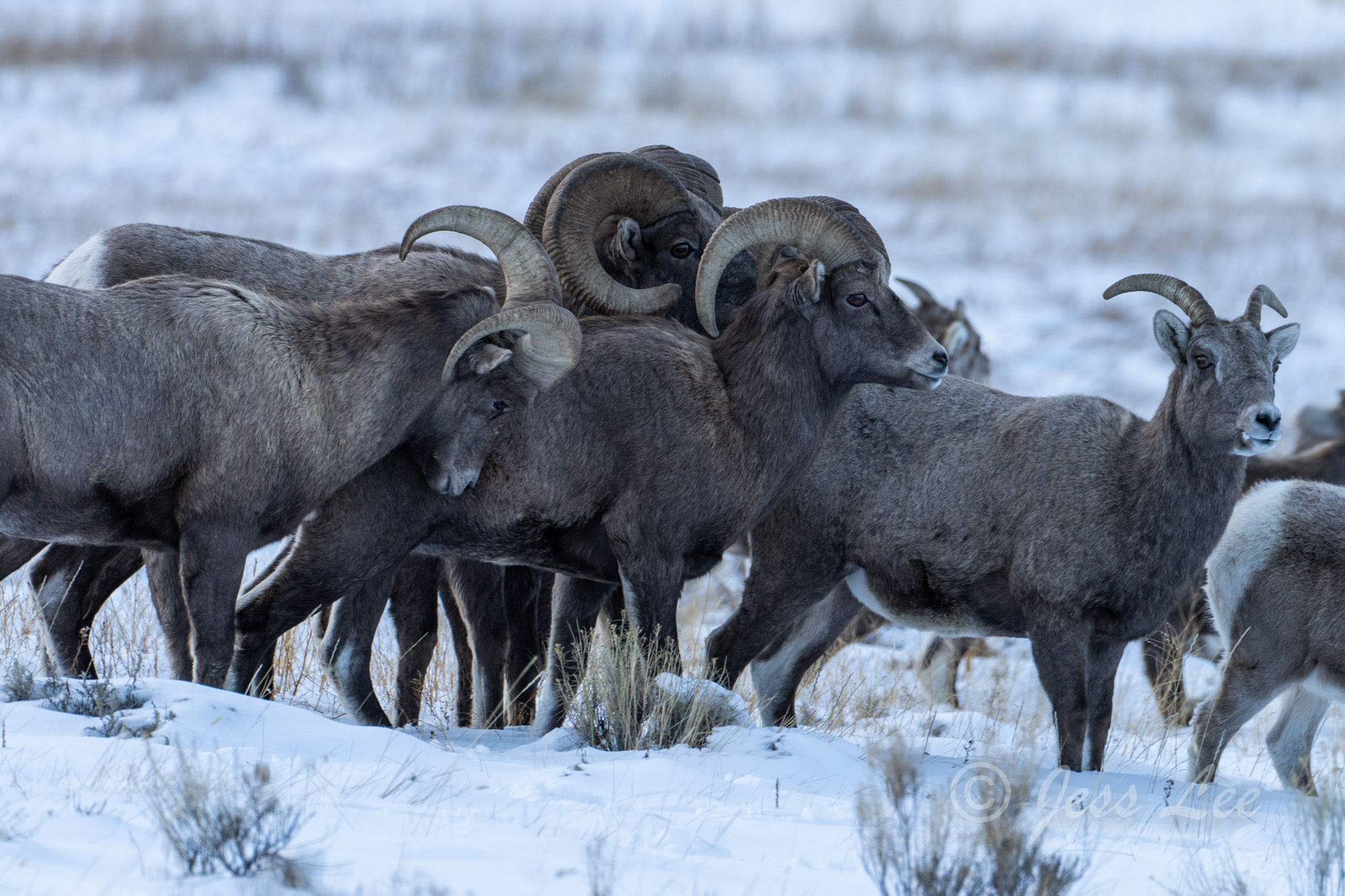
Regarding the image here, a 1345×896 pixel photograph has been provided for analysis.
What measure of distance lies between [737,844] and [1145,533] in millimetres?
3041

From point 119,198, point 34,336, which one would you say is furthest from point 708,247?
point 119,198

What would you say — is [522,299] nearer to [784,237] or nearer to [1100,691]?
[784,237]

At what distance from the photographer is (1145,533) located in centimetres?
670

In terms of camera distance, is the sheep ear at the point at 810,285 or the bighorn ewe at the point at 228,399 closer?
the bighorn ewe at the point at 228,399

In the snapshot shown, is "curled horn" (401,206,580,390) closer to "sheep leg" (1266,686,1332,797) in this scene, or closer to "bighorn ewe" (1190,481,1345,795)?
"bighorn ewe" (1190,481,1345,795)

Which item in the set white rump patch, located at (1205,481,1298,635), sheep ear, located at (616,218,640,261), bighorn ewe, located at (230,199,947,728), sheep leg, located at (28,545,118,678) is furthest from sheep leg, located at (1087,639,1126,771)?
sheep leg, located at (28,545,118,678)

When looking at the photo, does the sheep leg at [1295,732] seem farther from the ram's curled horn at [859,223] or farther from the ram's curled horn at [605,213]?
the ram's curled horn at [605,213]

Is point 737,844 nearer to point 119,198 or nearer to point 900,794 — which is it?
point 900,794

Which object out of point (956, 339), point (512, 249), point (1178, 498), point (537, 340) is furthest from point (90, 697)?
point (956, 339)

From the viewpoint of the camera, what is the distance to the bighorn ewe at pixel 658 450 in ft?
20.6

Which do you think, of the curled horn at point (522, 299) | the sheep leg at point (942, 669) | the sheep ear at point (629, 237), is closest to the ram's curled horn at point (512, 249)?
the curled horn at point (522, 299)

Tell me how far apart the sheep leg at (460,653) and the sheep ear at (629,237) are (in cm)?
186

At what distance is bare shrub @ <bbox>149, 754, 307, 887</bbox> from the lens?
3.69 meters

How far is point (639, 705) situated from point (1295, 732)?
366cm
